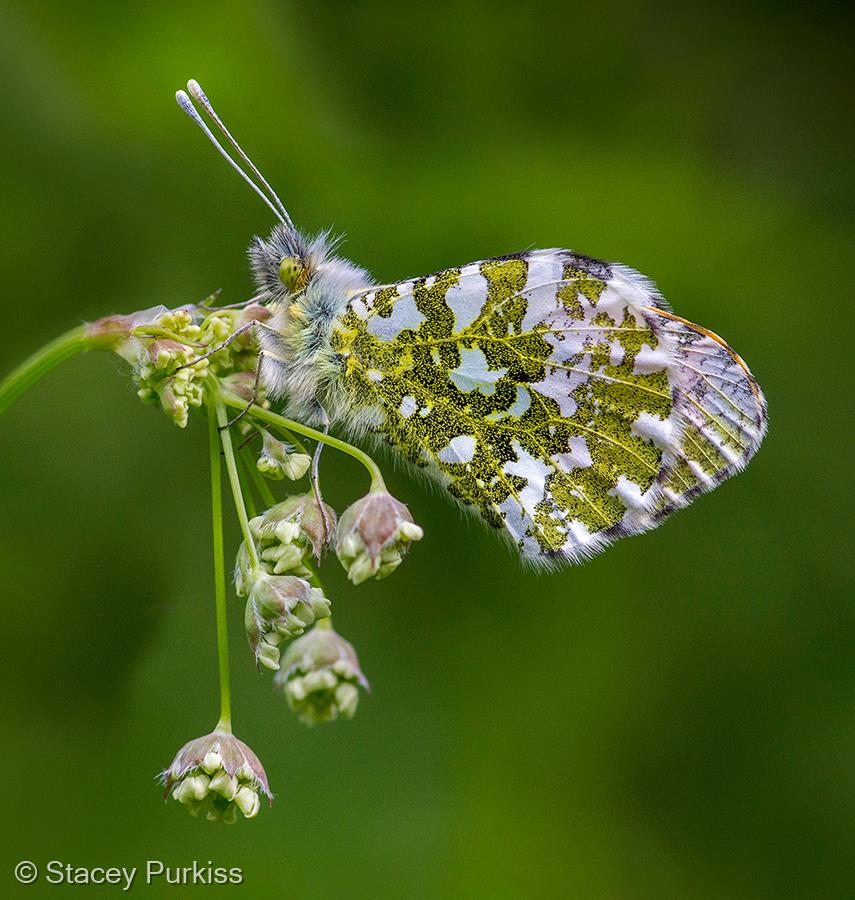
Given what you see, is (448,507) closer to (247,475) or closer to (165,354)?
(247,475)

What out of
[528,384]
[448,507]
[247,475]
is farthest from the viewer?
[448,507]

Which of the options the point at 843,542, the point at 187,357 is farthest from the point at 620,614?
the point at 187,357

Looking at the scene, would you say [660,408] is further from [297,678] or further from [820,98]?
[820,98]

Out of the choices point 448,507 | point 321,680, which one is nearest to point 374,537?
point 321,680

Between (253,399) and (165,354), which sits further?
(253,399)

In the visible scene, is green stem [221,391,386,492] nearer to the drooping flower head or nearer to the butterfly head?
the drooping flower head

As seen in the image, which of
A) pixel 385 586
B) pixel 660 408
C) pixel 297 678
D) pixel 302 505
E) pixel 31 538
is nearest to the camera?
pixel 297 678

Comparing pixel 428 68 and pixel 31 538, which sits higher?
pixel 428 68
